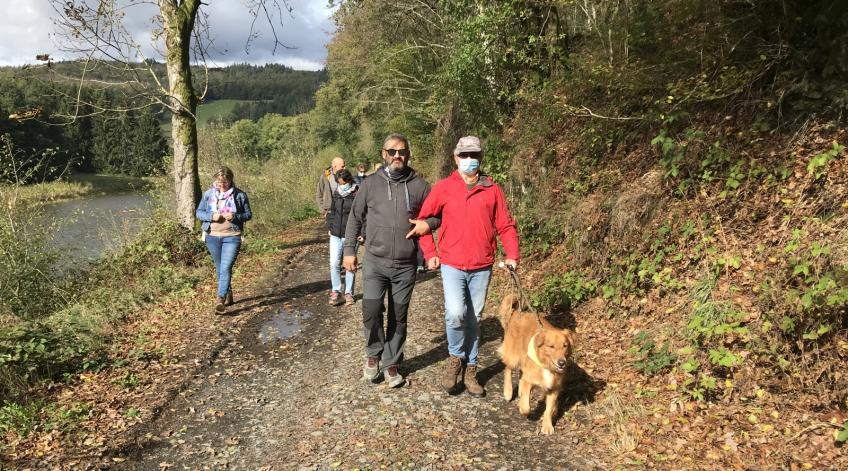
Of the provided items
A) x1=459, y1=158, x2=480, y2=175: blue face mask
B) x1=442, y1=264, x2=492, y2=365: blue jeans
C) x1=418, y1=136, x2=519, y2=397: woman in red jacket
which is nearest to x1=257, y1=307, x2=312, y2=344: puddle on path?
x1=442, y1=264, x2=492, y2=365: blue jeans

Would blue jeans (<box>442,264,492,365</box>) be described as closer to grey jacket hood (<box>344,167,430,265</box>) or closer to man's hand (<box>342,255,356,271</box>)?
grey jacket hood (<box>344,167,430,265</box>)

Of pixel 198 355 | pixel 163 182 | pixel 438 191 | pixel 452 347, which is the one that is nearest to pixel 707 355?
pixel 452 347

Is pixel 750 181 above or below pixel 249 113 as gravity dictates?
below

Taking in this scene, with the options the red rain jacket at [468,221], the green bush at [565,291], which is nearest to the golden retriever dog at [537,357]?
the red rain jacket at [468,221]

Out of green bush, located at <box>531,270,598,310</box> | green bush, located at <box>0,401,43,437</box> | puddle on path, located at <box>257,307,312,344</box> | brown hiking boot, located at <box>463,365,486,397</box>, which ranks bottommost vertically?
puddle on path, located at <box>257,307,312,344</box>

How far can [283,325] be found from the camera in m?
6.96

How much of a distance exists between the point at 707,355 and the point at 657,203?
229cm

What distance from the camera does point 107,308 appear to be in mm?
7324

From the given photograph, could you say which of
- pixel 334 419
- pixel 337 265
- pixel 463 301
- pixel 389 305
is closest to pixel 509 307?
pixel 463 301

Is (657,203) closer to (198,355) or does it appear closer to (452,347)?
(452,347)

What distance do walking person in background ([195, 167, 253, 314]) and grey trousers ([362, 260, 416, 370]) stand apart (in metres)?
3.02

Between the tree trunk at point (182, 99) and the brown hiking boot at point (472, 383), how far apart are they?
7.81 m

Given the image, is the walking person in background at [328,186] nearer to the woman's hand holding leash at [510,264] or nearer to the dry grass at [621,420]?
the woman's hand holding leash at [510,264]

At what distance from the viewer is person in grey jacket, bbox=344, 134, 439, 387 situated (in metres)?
4.46
